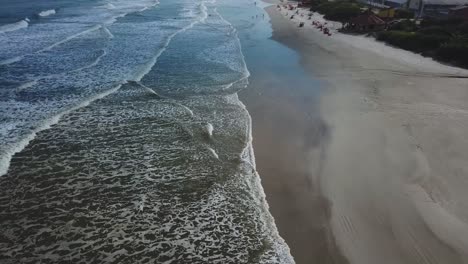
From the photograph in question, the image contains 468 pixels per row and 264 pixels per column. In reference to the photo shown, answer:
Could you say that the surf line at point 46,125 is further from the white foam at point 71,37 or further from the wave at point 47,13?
the wave at point 47,13

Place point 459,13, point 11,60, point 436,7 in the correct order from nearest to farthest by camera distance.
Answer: point 11,60 → point 459,13 → point 436,7

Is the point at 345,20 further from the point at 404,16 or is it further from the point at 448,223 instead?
the point at 448,223

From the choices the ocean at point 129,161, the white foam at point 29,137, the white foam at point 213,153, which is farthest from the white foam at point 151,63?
the white foam at point 213,153

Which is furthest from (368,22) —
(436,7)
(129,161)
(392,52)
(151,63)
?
(129,161)

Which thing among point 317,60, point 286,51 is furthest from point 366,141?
point 286,51

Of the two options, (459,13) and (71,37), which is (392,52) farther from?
(71,37)

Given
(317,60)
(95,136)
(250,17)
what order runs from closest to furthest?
(95,136) → (317,60) → (250,17)

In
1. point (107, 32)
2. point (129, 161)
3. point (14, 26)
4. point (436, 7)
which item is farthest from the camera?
point (436, 7)

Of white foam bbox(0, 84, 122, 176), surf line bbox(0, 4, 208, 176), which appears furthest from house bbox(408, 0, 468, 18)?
white foam bbox(0, 84, 122, 176)
